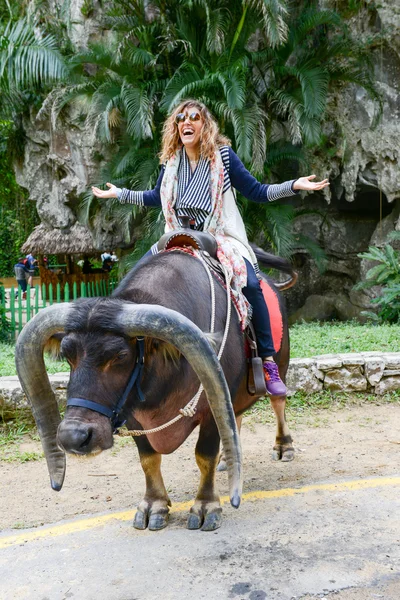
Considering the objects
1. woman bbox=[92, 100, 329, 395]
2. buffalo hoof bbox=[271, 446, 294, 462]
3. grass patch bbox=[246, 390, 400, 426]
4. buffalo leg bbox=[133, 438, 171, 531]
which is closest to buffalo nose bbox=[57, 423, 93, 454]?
buffalo leg bbox=[133, 438, 171, 531]

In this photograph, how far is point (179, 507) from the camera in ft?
13.5

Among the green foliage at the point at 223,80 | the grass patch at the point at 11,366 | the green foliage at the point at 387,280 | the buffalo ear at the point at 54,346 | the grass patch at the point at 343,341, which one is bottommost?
the grass patch at the point at 11,366

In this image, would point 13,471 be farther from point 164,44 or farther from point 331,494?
point 164,44

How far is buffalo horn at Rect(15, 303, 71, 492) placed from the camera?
2873 millimetres

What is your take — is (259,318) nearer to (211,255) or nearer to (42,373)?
(211,255)

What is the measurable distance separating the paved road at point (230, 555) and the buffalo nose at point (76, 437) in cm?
93

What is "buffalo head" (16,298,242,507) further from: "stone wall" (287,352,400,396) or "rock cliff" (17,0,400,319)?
"rock cliff" (17,0,400,319)

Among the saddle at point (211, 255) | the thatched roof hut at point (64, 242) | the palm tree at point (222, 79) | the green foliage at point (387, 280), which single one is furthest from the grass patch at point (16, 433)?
the thatched roof hut at point (64, 242)

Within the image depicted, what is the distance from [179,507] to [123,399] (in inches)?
65.5

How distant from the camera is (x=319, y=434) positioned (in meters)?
5.77

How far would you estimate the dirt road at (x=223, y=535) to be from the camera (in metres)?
3.04

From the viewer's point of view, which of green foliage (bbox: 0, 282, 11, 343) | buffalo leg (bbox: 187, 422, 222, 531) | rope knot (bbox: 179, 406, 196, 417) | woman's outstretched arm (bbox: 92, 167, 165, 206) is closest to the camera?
rope knot (bbox: 179, 406, 196, 417)

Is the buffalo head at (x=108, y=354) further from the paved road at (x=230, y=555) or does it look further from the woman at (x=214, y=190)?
the woman at (x=214, y=190)

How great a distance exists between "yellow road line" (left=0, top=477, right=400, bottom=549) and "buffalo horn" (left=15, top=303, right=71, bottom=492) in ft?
2.61
